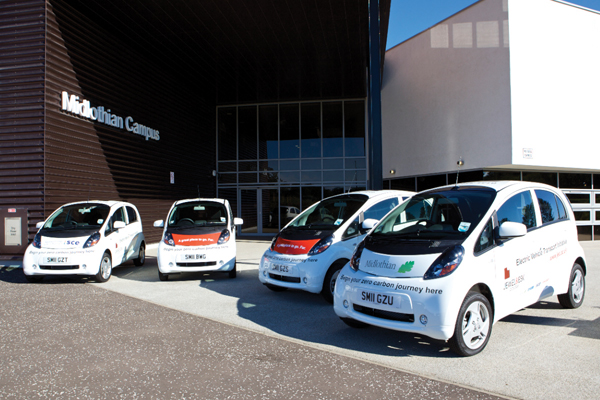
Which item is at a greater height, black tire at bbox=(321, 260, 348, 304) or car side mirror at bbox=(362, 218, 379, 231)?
car side mirror at bbox=(362, 218, 379, 231)

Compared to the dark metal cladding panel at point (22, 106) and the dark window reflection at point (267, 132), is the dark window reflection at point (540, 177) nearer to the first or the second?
the dark window reflection at point (267, 132)

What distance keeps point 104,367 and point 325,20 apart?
10943mm

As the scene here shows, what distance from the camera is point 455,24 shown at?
15.5 m

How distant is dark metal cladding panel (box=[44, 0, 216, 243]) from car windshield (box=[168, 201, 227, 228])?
3.78 metres

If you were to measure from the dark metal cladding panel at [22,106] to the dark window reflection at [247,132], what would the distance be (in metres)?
10.3

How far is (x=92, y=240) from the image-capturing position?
8.06m

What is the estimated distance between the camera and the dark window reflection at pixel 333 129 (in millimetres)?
19234

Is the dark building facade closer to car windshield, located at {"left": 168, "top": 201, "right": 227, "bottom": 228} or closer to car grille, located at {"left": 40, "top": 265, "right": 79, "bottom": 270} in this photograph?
car grille, located at {"left": 40, "top": 265, "right": 79, "bottom": 270}

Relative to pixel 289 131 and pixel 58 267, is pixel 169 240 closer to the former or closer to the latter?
pixel 58 267

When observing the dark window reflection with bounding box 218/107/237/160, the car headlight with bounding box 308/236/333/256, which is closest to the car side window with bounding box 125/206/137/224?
the car headlight with bounding box 308/236/333/256

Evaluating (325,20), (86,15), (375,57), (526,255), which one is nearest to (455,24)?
(325,20)

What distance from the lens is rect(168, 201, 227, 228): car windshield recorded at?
8.65 meters

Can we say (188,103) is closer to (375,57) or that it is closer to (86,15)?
(86,15)

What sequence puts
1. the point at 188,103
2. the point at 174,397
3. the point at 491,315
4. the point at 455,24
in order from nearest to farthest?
the point at 174,397 → the point at 491,315 → the point at 455,24 → the point at 188,103
